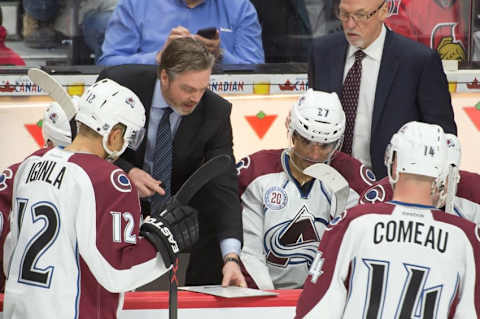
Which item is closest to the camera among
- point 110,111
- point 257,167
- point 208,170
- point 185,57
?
point 110,111

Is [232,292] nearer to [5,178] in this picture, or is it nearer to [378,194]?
[378,194]

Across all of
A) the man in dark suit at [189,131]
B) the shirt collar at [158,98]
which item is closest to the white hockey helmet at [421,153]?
the man in dark suit at [189,131]

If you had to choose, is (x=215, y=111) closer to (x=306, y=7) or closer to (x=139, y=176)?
(x=139, y=176)

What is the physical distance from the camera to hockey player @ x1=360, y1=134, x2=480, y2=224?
331 centimetres

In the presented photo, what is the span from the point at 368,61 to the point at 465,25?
124cm

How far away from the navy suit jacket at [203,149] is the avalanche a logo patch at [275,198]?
5.0 inches

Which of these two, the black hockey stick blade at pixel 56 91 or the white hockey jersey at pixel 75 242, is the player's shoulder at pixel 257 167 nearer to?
the black hockey stick blade at pixel 56 91

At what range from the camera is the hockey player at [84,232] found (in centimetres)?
280

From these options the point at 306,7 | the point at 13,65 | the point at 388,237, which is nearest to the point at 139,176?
the point at 388,237

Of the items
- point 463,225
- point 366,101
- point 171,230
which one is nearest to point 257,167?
point 366,101

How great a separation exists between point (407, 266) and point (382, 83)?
1413 millimetres

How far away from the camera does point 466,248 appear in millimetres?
2650

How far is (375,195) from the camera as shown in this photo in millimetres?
3361

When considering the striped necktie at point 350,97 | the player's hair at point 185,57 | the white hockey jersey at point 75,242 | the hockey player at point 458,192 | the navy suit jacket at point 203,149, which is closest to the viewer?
the white hockey jersey at point 75,242
